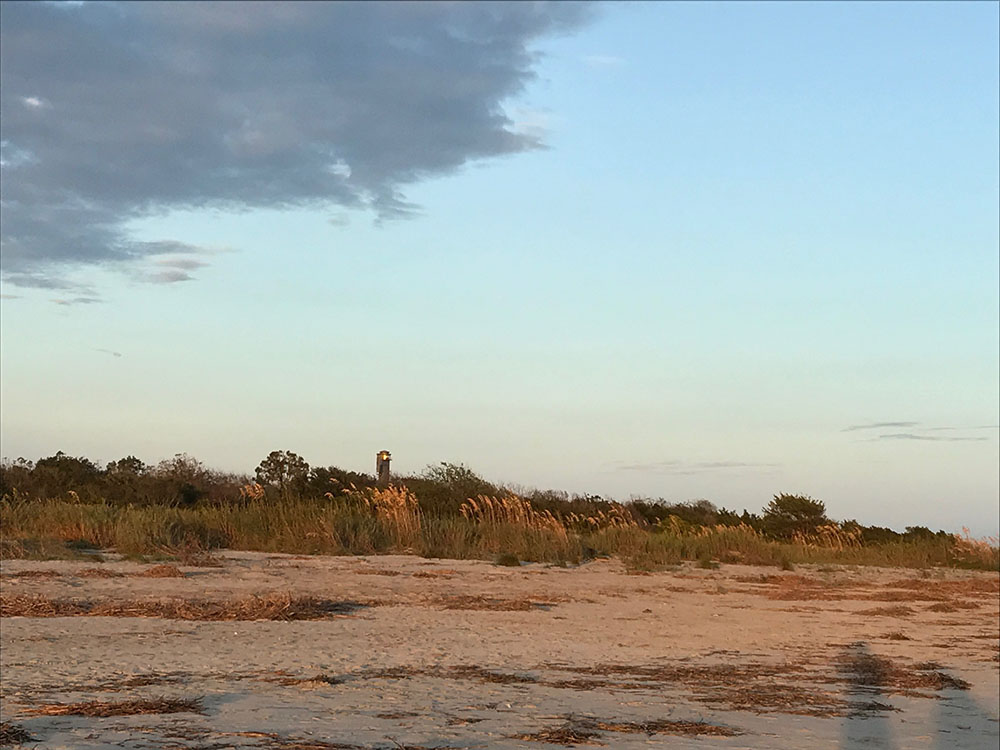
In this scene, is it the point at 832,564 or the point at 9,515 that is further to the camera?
the point at 832,564

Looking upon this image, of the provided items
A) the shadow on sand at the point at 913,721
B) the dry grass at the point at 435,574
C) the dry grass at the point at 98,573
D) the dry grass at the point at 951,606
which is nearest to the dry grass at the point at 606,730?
the shadow on sand at the point at 913,721

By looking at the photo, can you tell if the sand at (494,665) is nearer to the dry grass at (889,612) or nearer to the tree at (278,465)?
the dry grass at (889,612)

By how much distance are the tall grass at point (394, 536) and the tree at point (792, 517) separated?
11.8 feet

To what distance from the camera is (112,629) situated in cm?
1089

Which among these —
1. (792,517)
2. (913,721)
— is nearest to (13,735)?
(913,721)

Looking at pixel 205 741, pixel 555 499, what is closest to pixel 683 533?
pixel 555 499

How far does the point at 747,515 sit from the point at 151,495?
1554cm

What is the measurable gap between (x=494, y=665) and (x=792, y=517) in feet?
77.6

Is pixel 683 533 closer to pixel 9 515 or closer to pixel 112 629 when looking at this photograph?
pixel 9 515

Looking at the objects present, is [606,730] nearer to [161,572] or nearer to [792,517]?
[161,572]

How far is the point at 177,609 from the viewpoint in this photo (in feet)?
39.2

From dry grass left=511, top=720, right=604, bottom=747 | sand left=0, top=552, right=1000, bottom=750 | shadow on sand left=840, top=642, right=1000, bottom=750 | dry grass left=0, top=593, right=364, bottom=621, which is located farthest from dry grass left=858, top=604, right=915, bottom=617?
dry grass left=511, top=720, right=604, bottom=747

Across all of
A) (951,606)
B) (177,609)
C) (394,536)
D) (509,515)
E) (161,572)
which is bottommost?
(951,606)

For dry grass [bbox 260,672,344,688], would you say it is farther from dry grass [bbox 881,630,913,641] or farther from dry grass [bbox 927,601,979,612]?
dry grass [bbox 927,601,979,612]
